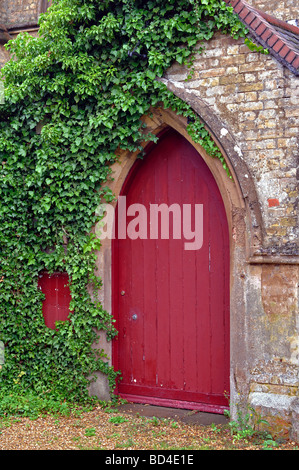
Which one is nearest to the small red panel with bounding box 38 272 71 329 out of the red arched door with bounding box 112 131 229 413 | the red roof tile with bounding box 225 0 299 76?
the red arched door with bounding box 112 131 229 413

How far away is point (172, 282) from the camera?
6.03 m

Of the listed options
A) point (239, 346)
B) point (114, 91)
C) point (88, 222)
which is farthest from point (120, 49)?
point (239, 346)

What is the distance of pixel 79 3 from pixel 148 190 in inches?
86.7

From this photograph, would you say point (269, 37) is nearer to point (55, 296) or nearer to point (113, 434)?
point (55, 296)

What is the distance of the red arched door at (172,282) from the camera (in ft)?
19.0

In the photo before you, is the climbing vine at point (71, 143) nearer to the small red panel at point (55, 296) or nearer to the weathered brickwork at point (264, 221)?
the small red panel at point (55, 296)

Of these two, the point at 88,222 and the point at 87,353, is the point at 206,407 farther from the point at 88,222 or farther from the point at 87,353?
the point at 88,222

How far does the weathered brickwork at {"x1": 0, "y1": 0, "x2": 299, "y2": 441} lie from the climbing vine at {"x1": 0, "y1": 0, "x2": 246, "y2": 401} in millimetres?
361

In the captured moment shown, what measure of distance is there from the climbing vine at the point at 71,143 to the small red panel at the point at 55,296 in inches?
4.7

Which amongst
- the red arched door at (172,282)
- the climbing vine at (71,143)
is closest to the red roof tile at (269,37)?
the climbing vine at (71,143)

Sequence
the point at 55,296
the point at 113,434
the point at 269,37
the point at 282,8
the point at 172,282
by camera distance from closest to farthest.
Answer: the point at 269,37 → the point at 113,434 → the point at 172,282 → the point at 55,296 → the point at 282,8

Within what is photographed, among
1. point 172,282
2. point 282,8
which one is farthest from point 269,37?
point 172,282

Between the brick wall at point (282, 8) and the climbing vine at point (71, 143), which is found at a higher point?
the brick wall at point (282, 8)

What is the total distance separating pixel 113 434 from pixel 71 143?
3.18 metres
